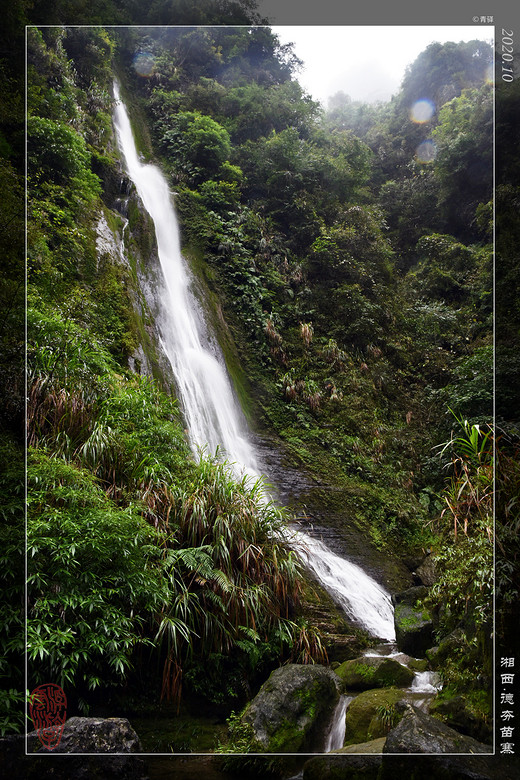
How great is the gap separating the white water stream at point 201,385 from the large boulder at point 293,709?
896mm

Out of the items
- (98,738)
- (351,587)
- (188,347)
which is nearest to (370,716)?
(351,587)

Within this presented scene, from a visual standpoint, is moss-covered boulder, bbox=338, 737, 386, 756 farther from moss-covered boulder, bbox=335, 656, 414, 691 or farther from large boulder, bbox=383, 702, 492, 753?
moss-covered boulder, bbox=335, 656, 414, 691

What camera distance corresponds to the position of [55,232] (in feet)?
15.3

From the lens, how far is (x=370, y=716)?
2627 millimetres

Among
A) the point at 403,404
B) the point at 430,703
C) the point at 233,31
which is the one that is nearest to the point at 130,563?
the point at 430,703

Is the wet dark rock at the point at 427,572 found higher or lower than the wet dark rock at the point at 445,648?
higher

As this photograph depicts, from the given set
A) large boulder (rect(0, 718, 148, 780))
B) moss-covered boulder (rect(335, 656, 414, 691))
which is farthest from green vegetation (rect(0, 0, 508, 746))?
moss-covered boulder (rect(335, 656, 414, 691))

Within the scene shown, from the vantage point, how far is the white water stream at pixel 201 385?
3.71m

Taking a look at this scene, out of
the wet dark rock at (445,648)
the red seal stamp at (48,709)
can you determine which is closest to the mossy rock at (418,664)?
the wet dark rock at (445,648)

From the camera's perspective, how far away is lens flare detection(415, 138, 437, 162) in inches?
205

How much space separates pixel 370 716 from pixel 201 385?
3053 millimetres

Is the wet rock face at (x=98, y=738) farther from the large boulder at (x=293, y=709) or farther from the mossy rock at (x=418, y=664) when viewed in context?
the mossy rock at (x=418, y=664)

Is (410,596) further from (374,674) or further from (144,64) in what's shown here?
(144,64)

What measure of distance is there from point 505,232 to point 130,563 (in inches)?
147
